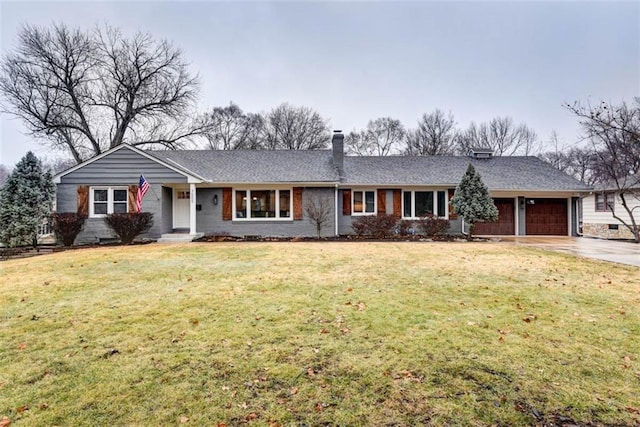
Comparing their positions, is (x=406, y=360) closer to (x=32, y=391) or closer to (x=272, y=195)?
(x=32, y=391)

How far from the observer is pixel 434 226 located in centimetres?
1496

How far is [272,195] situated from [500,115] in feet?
102

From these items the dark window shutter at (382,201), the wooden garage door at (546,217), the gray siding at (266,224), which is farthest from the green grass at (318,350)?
the wooden garage door at (546,217)

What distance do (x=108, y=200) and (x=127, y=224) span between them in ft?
7.70

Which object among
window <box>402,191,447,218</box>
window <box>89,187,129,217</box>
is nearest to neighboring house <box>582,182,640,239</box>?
window <box>402,191,447,218</box>

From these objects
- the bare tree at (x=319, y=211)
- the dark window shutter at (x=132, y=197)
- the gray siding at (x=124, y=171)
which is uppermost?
the gray siding at (x=124, y=171)

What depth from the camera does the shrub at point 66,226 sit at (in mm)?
12703

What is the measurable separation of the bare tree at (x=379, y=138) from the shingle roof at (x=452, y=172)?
17.0 metres

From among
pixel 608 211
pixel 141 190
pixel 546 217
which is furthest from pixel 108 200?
pixel 608 211

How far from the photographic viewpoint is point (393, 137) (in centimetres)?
3628

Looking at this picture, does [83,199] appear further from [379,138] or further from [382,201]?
[379,138]

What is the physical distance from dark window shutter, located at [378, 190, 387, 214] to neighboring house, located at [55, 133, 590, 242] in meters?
0.05

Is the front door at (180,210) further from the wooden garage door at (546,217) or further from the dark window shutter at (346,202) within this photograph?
the wooden garage door at (546,217)

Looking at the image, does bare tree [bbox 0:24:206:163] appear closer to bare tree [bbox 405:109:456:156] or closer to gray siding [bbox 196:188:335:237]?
gray siding [bbox 196:188:335:237]
